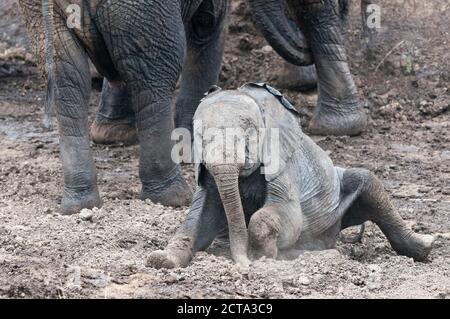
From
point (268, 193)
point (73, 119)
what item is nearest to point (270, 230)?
point (268, 193)

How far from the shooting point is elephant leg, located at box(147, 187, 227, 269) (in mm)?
4898

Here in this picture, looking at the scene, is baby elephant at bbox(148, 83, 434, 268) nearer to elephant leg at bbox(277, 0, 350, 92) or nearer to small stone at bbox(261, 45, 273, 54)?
elephant leg at bbox(277, 0, 350, 92)

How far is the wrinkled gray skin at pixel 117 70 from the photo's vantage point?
5.96 m

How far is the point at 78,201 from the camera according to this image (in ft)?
19.9

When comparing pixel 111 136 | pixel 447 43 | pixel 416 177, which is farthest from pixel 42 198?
pixel 447 43

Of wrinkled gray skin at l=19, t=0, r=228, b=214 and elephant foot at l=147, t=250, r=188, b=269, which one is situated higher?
wrinkled gray skin at l=19, t=0, r=228, b=214

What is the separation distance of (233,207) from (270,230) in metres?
0.19

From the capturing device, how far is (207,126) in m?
4.75

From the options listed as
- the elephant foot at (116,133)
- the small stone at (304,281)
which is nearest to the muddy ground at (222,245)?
the small stone at (304,281)

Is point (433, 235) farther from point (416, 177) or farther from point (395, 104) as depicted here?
point (395, 104)

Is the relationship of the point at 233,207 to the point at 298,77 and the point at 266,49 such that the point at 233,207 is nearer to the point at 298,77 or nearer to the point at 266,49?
the point at 298,77

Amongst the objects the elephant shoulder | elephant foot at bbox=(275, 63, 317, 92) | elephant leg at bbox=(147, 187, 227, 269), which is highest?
the elephant shoulder

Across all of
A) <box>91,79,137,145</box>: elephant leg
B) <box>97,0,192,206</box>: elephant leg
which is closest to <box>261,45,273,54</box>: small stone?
<box>91,79,137,145</box>: elephant leg

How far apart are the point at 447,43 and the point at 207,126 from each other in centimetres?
457
